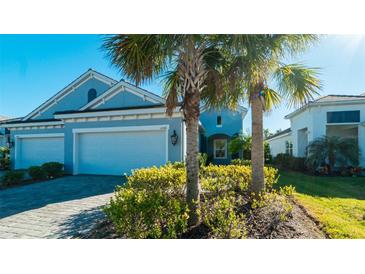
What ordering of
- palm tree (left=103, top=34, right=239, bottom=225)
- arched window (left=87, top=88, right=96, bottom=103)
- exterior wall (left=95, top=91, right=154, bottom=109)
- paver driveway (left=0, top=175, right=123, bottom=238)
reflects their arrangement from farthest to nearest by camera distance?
1. arched window (left=87, top=88, right=96, bottom=103)
2. exterior wall (left=95, top=91, right=154, bottom=109)
3. paver driveway (left=0, top=175, right=123, bottom=238)
4. palm tree (left=103, top=34, right=239, bottom=225)

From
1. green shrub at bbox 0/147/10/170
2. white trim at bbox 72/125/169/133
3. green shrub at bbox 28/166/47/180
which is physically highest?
white trim at bbox 72/125/169/133

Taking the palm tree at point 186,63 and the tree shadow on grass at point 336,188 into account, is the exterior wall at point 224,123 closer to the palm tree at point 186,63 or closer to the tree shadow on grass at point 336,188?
the tree shadow on grass at point 336,188

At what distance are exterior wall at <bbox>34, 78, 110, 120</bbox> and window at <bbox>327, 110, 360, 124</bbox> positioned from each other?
14601 mm

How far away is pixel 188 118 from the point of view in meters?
Answer: 4.33

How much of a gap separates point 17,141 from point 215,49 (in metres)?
14.6

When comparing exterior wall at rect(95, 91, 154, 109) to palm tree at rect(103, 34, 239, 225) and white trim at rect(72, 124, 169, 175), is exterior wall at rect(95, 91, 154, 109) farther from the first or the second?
palm tree at rect(103, 34, 239, 225)

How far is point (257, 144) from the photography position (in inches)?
203

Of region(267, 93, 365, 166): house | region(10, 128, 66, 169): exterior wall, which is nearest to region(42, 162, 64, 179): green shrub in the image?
region(10, 128, 66, 169): exterior wall

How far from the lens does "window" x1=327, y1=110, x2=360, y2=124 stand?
12.9m

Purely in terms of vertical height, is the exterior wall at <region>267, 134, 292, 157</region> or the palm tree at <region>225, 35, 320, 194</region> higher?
the palm tree at <region>225, 35, 320, 194</region>

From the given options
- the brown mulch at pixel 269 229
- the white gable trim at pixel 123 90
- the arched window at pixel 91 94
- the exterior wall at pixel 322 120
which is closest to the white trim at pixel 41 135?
the white gable trim at pixel 123 90

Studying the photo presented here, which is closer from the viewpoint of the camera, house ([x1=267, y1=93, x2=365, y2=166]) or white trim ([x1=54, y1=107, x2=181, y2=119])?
white trim ([x1=54, y1=107, x2=181, y2=119])
